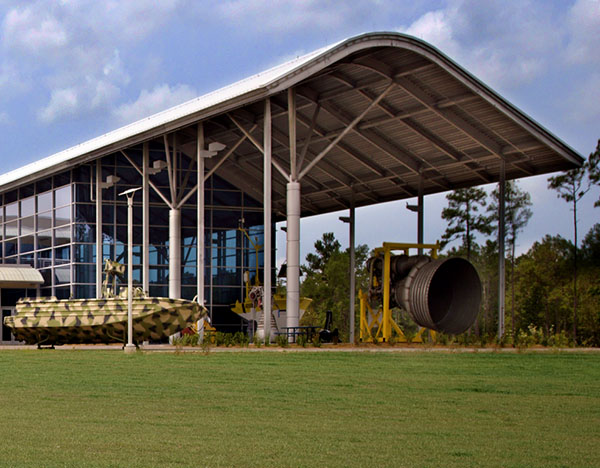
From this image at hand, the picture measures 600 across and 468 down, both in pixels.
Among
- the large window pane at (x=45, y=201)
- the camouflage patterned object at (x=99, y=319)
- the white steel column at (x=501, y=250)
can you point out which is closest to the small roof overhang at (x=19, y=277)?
the large window pane at (x=45, y=201)

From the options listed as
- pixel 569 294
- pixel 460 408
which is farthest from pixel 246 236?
pixel 460 408

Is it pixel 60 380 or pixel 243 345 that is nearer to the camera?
pixel 60 380

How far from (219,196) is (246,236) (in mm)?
2380

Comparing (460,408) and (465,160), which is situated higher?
(465,160)

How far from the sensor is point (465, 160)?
40625 millimetres

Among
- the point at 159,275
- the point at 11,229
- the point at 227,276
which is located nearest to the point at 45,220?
the point at 11,229

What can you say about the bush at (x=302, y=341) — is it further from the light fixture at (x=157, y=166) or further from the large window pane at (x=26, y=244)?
the large window pane at (x=26, y=244)

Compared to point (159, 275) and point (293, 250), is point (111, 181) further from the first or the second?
point (293, 250)

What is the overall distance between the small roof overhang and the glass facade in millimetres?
Answer: 501

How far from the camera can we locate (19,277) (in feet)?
146

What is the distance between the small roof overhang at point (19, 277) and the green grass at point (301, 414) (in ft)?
72.8

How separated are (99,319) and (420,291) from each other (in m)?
12.1

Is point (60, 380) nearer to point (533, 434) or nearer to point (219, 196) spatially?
point (533, 434)

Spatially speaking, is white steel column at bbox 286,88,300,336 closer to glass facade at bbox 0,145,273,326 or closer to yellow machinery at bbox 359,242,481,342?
yellow machinery at bbox 359,242,481,342
